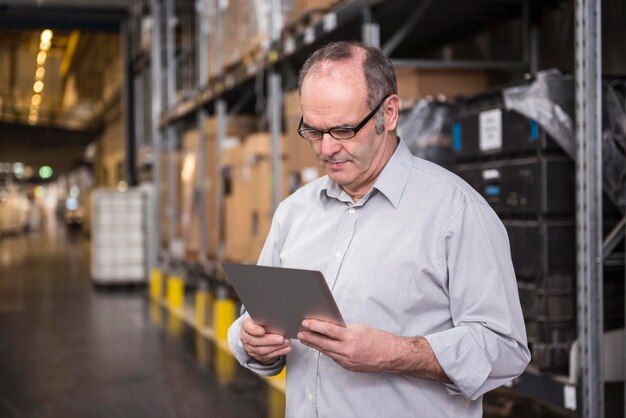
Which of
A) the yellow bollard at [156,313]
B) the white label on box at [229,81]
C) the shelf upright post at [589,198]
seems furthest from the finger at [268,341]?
the yellow bollard at [156,313]

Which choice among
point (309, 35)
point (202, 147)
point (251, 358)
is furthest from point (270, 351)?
point (202, 147)

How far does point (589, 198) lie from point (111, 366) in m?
4.91

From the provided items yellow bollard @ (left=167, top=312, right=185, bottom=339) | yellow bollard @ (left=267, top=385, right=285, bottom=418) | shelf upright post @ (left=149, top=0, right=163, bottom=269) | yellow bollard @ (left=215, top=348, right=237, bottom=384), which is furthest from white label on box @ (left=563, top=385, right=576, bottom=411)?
shelf upright post @ (left=149, top=0, right=163, bottom=269)

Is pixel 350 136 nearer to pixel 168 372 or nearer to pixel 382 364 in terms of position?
pixel 382 364

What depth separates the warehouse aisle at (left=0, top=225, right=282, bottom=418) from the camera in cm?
558

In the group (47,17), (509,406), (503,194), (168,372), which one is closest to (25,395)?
(168,372)

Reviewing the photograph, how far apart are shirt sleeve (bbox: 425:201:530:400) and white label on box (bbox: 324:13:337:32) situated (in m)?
3.03

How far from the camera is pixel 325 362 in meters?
2.03

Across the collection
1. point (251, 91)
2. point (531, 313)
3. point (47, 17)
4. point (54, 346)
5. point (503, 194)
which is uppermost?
point (47, 17)

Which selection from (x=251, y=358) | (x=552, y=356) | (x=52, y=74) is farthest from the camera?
(x=52, y=74)

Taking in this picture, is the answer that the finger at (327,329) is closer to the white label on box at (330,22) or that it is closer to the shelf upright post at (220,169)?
the white label on box at (330,22)

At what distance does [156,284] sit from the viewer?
11703 millimetres

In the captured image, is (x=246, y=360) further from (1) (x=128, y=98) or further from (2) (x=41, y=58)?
Result: (2) (x=41, y=58)

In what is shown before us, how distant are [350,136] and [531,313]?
188 cm
